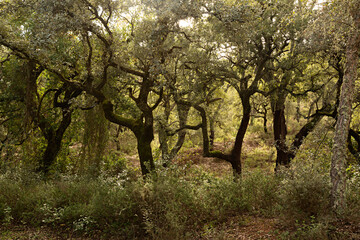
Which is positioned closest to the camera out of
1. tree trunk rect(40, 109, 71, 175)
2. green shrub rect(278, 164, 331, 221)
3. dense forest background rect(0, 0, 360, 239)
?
green shrub rect(278, 164, 331, 221)

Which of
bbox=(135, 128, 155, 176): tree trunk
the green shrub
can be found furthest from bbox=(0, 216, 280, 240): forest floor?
bbox=(135, 128, 155, 176): tree trunk

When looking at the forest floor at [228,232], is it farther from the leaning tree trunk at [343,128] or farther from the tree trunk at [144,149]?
the tree trunk at [144,149]

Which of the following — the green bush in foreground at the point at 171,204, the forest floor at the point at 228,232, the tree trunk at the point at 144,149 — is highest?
the tree trunk at the point at 144,149

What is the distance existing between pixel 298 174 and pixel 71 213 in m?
5.41

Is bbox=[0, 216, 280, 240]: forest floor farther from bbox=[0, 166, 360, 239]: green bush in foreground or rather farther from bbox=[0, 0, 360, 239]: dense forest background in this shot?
bbox=[0, 166, 360, 239]: green bush in foreground

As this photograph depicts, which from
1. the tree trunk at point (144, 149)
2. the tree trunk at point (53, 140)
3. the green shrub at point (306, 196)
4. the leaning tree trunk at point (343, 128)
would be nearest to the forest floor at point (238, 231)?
the green shrub at point (306, 196)

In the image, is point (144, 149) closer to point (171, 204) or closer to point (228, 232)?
point (171, 204)

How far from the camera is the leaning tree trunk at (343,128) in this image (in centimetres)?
477

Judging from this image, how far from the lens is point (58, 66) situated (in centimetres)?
908

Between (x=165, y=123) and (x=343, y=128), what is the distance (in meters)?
6.60

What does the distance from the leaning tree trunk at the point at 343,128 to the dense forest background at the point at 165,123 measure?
0.06ft

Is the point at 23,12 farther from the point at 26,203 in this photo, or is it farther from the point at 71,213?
the point at 71,213

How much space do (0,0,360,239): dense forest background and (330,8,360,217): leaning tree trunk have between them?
2 centimetres

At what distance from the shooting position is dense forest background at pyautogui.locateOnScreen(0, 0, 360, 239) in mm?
5086
